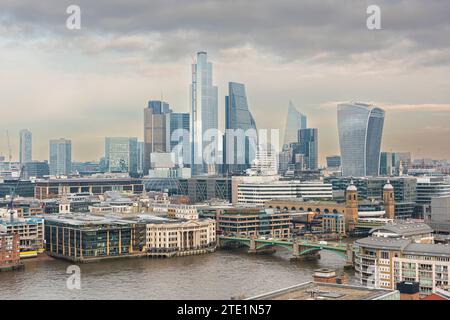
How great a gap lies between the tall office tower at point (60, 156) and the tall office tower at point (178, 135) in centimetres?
1515

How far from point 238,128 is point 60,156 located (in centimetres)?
2841

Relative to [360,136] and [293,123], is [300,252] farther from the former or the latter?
[293,123]

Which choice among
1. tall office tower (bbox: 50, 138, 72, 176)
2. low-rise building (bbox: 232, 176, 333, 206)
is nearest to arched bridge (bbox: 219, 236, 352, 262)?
low-rise building (bbox: 232, 176, 333, 206)

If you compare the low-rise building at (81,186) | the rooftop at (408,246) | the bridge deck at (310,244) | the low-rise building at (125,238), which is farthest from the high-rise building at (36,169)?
the rooftop at (408,246)

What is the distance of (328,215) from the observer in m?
36.2

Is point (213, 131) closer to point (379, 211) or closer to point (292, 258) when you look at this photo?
point (379, 211)

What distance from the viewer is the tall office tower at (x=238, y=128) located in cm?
8669

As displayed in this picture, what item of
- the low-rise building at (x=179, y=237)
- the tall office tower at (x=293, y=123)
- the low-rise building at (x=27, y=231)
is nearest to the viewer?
the low-rise building at (x=27, y=231)

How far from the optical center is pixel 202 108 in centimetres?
10012

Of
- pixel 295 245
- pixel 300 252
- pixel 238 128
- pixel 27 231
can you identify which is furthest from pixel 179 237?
pixel 238 128

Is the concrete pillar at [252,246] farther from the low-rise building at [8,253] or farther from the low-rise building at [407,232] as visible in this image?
the low-rise building at [8,253]

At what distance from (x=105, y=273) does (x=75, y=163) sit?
308 feet
